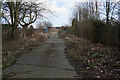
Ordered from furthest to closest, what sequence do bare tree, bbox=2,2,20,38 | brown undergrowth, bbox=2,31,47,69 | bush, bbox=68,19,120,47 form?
1. bare tree, bbox=2,2,20,38
2. bush, bbox=68,19,120,47
3. brown undergrowth, bbox=2,31,47,69

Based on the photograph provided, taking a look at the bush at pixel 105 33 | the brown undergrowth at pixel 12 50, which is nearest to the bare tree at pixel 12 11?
the brown undergrowth at pixel 12 50

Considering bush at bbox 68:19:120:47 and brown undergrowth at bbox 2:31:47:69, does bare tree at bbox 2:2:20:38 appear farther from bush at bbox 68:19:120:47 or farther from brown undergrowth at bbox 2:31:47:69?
bush at bbox 68:19:120:47

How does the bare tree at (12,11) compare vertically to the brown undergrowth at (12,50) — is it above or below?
A: above

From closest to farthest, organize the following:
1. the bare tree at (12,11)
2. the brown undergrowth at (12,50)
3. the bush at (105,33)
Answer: the brown undergrowth at (12,50), the bush at (105,33), the bare tree at (12,11)

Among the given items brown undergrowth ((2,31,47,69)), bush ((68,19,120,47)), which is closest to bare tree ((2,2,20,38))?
brown undergrowth ((2,31,47,69))

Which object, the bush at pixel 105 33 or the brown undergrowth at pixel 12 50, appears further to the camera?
the bush at pixel 105 33

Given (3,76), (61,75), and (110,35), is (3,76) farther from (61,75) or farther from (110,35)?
(110,35)

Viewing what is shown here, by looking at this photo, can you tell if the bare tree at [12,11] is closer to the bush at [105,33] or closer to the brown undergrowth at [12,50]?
the brown undergrowth at [12,50]

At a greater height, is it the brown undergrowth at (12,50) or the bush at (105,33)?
the bush at (105,33)

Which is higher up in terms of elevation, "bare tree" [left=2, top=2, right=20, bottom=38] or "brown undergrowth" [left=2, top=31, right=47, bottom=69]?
"bare tree" [left=2, top=2, right=20, bottom=38]

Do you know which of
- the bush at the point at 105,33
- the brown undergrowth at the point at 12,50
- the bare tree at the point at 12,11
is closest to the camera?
the brown undergrowth at the point at 12,50

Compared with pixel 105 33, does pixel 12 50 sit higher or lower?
lower

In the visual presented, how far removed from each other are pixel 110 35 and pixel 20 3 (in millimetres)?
11043

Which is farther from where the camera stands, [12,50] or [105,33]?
[105,33]
